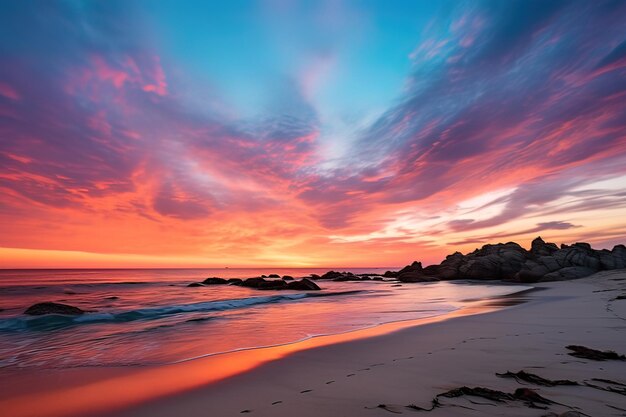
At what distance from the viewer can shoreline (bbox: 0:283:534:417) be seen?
4.58 m

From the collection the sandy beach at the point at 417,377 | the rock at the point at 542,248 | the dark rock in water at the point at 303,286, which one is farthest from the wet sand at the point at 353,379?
the rock at the point at 542,248

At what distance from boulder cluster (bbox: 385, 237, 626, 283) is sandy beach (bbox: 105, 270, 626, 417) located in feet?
92.6

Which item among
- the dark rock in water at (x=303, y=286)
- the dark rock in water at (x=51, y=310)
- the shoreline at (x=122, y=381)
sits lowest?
the shoreline at (x=122, y=381)

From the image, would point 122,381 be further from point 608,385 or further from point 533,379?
point 608,385

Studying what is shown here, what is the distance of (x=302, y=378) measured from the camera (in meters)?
5.25

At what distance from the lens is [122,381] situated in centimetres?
565

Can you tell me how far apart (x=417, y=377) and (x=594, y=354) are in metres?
3.15

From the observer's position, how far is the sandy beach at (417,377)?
3.70 meters

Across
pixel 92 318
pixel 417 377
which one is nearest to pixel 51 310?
pixel 92 318

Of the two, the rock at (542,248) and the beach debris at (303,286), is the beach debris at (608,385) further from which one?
the rock at (542,248)

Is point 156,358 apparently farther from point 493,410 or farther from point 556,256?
point 556,256

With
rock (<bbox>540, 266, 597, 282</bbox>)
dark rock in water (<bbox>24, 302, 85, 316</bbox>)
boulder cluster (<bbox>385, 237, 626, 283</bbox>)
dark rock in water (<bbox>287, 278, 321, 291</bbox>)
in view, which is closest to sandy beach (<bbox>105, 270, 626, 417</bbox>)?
dark rock in water (<bbox>24, 302, 85, 316</bbox>)

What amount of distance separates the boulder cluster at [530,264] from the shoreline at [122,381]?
3308 cm

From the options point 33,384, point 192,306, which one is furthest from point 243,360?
point 192,306
